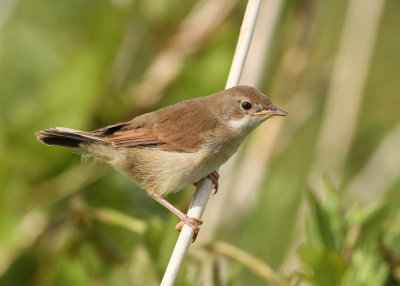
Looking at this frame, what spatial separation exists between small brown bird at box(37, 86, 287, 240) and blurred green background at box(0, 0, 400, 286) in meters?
0.25

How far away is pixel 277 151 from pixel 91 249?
132cm

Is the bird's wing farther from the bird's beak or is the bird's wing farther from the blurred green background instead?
the blurred green background

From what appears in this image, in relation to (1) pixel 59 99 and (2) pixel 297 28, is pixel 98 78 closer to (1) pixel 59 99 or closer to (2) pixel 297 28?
(1) pixel 59 99

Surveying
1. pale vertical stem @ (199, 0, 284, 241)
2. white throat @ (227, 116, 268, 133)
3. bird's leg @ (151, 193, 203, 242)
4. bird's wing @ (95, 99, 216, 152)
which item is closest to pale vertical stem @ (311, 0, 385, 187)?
pale vertical stem @ (199, 0, 284, 241)

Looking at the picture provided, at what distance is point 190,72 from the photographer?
3.63 meters

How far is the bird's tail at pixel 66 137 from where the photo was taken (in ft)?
9.02

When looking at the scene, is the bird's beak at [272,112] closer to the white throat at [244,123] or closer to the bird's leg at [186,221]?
the white throat at [244,123]

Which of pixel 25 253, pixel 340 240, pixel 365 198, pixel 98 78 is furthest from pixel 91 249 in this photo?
pixel 365 198

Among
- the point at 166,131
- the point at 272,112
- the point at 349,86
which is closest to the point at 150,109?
the point at 166,131

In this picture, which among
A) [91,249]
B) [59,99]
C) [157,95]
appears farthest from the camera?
[157,95]

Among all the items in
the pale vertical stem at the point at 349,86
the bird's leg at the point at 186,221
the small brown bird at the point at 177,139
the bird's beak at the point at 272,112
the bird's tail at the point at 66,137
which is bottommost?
the bird's leg at the point at 186,221

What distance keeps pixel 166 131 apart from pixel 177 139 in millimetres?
71

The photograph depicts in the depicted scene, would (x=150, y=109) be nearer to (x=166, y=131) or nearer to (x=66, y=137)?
(x=166, y=131)

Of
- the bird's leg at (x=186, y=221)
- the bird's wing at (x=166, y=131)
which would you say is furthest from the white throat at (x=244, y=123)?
the bird's leg at (x=186, y=221)
